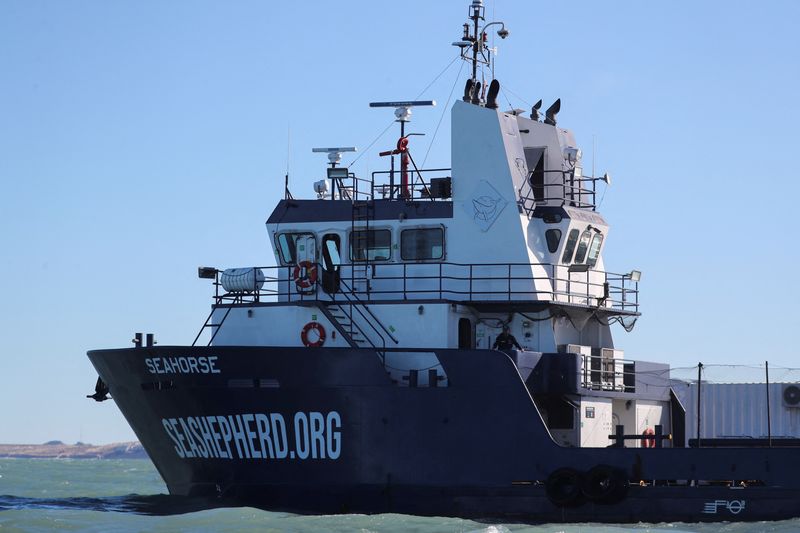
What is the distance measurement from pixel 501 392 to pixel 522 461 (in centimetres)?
127

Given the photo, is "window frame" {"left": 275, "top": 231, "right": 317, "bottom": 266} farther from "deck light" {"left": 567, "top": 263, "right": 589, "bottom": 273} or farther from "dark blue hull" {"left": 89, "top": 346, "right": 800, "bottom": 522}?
"deck light" {"left": 567, "top": 263, "right": 589, "bottom": 273}

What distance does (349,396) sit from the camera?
2541cm

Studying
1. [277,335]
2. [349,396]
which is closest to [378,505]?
[349,396]

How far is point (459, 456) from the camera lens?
25.3 meters

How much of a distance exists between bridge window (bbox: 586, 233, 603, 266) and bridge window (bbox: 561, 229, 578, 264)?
30.5 inches

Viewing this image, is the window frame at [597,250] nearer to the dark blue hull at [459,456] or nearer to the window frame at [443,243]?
the window frame at [443,243]

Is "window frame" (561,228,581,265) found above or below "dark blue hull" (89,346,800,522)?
above

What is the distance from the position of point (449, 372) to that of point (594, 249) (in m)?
6.08

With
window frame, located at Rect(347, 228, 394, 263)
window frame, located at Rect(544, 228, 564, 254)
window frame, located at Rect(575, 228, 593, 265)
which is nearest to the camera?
window frame, located at Rect(347, 228, 394, 263)

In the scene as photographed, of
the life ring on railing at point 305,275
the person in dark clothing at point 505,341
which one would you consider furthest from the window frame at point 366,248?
the person in dark clothing at point 505,341

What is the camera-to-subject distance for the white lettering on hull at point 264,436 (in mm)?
25484

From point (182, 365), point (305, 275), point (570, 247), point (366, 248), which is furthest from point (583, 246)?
point (182, 365)

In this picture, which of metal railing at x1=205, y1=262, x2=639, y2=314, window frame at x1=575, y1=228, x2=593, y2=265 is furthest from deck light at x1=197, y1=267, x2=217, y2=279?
window frame at x1=575, y1=228, x2=593, y2=265

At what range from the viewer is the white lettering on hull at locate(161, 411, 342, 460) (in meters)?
25.5
